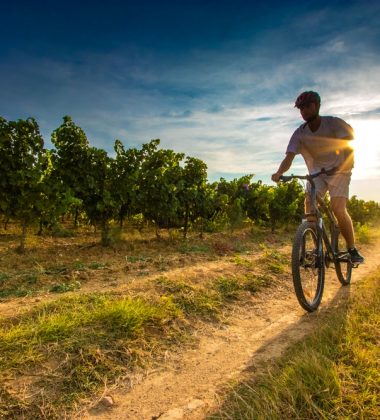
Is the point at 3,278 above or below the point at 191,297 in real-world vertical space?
below

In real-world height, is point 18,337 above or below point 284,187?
below

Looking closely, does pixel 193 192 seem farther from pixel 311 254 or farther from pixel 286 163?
pixel 311 254

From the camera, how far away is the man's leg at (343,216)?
429 centimetres

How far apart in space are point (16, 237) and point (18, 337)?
29.1ft

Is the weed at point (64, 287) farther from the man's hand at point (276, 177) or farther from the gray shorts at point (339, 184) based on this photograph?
the gray shorts at point (339, 184)

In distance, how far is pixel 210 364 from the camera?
2.72m

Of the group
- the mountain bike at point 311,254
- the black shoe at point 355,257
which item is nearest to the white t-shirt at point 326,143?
the mountain bike at point 311,254

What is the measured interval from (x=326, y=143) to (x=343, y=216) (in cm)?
99

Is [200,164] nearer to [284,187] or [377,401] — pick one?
[284,187]

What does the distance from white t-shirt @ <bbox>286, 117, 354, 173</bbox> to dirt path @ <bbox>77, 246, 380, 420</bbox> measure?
5.95ft

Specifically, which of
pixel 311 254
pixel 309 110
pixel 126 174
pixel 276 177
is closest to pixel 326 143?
pixel 309 110

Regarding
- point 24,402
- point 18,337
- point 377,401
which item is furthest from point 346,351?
point 18,337

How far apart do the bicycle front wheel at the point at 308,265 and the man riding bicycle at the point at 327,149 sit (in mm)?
417

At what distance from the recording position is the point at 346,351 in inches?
98.7
